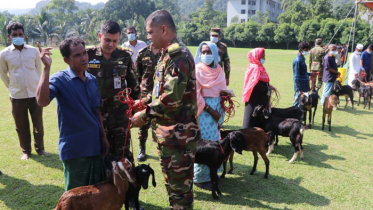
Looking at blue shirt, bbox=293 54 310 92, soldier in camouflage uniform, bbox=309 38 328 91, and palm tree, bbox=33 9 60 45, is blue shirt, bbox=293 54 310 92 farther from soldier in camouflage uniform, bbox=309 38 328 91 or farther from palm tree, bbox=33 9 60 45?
palm tree, bbox=33 9 60 45

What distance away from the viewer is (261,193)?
13.9 ft

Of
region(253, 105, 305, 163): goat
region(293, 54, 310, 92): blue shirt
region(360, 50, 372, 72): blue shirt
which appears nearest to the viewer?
region(253, 105, 305, 163): goat

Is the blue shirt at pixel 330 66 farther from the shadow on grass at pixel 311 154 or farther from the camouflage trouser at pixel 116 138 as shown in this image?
the camouflage trouser at pixel 116 138

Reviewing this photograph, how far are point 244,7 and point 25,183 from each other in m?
87.7

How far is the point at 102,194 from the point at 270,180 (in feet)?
9.77

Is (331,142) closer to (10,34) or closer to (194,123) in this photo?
(194,123)

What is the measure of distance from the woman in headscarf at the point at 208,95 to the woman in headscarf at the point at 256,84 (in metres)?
1.07

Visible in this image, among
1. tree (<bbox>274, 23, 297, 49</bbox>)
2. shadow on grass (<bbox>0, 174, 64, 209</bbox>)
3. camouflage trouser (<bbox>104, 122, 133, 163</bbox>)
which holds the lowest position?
shadow on grass (<bbox>0, 174, 64, 209</bbox>)

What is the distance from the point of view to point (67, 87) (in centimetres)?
254

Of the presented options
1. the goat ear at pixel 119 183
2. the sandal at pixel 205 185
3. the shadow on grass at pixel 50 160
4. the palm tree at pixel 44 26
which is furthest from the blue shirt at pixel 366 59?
the palm tree at pixel 44 26

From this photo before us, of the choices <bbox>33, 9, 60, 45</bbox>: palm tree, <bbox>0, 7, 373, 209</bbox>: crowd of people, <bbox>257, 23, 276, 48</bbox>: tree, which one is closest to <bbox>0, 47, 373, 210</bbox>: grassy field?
<bbox>0, 7, 373, 209</bbox>: crowd of people

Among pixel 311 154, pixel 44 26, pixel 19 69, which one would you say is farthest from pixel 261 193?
pixel 44 26

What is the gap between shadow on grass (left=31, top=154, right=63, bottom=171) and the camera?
5.02m

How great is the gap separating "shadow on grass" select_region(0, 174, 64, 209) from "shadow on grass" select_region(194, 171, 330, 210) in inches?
80.5
